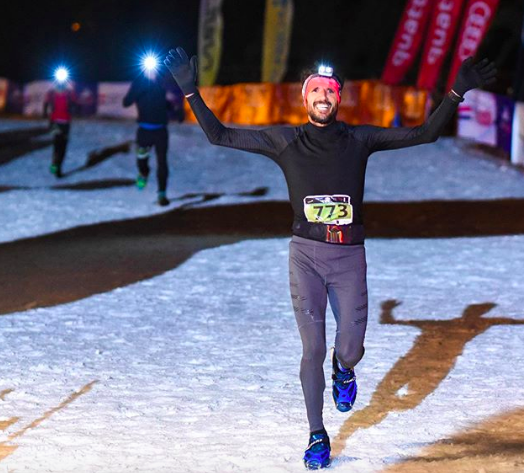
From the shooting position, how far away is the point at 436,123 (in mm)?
5738

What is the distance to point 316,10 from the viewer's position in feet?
188

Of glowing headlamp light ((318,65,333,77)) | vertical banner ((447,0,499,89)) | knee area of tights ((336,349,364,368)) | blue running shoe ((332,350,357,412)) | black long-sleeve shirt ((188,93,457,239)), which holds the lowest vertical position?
blue running shoe ((332,350,357,412))

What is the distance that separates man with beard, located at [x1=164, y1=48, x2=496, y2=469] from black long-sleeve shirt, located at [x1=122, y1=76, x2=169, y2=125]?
10340mm

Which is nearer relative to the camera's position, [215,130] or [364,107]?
[215,130]

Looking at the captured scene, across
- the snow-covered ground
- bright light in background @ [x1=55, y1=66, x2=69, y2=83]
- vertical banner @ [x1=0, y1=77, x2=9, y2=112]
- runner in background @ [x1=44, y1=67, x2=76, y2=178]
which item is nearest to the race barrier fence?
vertical banner @ [x1=0, y1=77, x2=9, y2=112]

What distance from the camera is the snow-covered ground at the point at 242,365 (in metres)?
5.94

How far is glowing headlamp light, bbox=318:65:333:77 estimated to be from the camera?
5.79 metres

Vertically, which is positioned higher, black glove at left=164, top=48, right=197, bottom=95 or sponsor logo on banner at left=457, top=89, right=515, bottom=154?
black glove at left=164, top=48, right=197, bottom=95

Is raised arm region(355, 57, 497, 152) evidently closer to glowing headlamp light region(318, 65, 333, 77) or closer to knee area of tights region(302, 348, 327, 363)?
glowing headlamp light region(318, 65, 333, 77)

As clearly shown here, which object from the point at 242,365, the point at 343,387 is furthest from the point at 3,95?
the point at 343,387

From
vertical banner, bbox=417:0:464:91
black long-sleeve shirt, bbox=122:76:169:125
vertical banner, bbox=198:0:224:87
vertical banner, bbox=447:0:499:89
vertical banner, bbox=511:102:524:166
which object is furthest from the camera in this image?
vertical banner, bbox=198:0:224:87

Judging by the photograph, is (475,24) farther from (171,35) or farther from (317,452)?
(171,35)

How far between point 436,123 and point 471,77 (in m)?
0.27

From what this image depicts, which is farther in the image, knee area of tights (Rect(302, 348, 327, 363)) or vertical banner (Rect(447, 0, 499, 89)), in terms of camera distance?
vertical banner (Rect(447, 0, 499, 89))
